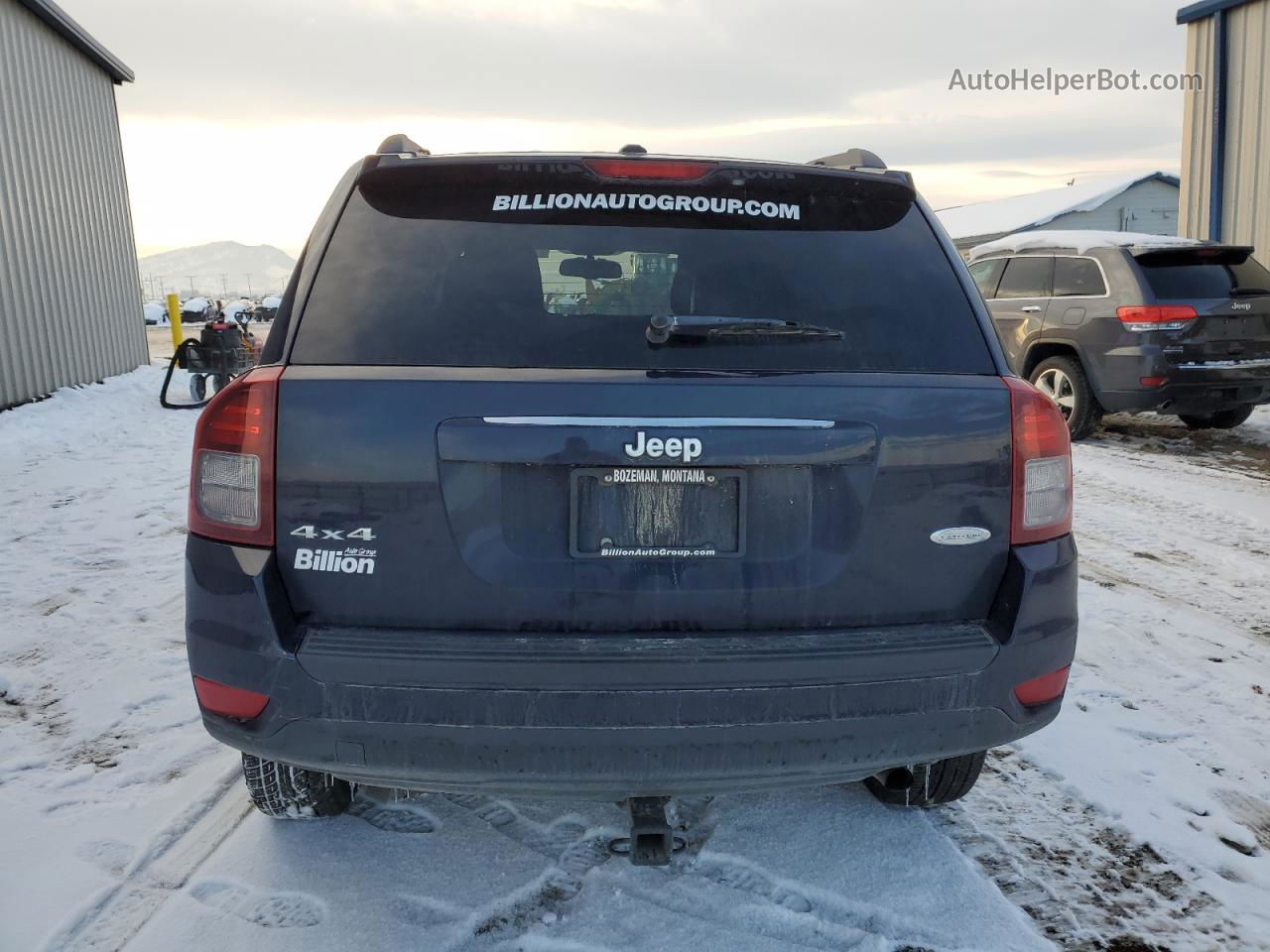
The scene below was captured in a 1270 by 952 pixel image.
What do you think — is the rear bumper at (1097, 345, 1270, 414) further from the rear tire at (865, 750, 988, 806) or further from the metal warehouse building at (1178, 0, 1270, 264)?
the rear tire at (865, 750, 988, 806)

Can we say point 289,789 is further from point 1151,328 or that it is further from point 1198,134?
point 1198,134

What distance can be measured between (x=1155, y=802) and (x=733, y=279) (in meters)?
2.07

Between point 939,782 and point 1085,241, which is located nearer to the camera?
point 939,782

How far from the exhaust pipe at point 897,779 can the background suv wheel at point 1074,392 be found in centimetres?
703

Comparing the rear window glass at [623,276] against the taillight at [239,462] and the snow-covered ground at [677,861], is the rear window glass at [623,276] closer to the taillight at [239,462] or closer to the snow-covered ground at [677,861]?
the taillight at [239,462]

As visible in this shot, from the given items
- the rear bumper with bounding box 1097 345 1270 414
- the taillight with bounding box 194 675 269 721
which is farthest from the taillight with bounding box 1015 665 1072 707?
the rear bumper with bounding box 1097 345 1270 414

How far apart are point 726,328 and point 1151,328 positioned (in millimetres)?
7619

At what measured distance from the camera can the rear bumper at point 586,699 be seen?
6.40ft

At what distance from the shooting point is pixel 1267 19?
13.5 metres

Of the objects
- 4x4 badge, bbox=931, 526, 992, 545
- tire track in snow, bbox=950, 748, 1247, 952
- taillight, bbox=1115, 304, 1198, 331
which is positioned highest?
taillight, bbox=1115, 304, 1198, 331

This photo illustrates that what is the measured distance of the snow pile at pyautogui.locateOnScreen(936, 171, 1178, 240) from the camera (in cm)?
3488

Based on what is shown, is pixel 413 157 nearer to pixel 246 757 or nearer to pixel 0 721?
pixel 246 757

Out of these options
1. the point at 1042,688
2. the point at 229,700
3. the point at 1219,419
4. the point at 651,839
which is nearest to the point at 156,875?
the point at 229,700

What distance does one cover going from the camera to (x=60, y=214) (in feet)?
42.9
